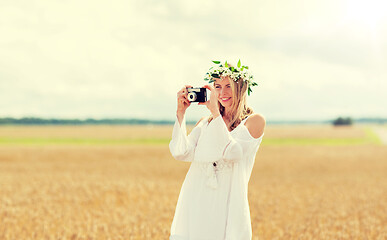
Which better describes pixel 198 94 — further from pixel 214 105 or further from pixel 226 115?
pixel 226 115

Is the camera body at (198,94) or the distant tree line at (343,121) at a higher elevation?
the distant tree line at (343,121)

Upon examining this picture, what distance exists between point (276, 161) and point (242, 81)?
1070 inches

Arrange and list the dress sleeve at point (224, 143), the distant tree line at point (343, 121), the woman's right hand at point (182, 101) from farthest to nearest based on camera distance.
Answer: the distant tree line at point (343, 121) → the woman's right hand at point (182, 101) → the dress sleeve at point (224, 143)

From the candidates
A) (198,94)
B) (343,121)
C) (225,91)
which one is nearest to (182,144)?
(198,94)

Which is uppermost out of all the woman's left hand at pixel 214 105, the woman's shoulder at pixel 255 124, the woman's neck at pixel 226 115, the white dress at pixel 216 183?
the woman's left hand at pixel 214 105

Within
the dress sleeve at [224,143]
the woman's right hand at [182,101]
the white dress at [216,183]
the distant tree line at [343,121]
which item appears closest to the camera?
the dress sleeve at [224,143]

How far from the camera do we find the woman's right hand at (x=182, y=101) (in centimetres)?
411

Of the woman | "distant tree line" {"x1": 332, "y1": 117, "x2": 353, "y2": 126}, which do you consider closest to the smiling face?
the woman

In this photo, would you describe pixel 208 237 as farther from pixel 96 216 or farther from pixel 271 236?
pixel 96 216

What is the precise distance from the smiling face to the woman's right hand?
0.32 m

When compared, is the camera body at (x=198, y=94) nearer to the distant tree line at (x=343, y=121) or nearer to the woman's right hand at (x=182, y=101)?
the woman's right hand at (x=182, y=101)

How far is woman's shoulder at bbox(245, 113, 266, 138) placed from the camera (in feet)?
13.2

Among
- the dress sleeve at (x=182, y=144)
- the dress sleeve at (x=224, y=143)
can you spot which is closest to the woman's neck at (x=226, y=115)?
the dress sleeve at (x=224, y=143)

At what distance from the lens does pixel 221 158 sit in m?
4.00
